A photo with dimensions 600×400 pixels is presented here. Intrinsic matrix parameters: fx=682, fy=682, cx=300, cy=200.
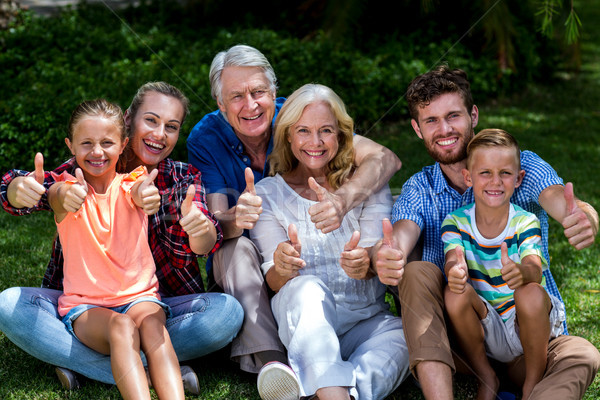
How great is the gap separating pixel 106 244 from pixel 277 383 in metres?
0.94

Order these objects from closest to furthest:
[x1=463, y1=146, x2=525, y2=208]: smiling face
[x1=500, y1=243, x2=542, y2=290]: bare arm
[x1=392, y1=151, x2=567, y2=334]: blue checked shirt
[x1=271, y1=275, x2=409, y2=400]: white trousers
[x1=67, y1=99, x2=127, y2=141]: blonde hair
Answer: [x1=500, y1=243, x2=542, y2=290]: bare arm, [x1=271, y1=275, x2=409, y2=400]: white trousers, [x1=463, y1=146, x2=525, y2=208]: smiling face, [x1=67, y1=99, x2=127, y2=141]: blonde hair, [x1=392, y1=151, x2=567, y2=334]: blue checked shirt

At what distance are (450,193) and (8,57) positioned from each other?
16.2ft

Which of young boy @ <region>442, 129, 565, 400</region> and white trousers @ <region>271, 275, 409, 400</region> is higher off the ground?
young boy @ <region>442, 129, 565, 400</region>

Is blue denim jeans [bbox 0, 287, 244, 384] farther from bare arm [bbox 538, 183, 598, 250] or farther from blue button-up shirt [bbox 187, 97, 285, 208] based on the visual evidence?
bare arm [bbox 538, 183, 598, 250]

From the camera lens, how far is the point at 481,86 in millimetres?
8000

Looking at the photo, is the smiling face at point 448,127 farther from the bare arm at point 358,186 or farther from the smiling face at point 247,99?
the smiling face at point 247,99

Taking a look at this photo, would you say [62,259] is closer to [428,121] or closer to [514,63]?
[428,121]

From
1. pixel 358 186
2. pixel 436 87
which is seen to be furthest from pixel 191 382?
pixel 436 87

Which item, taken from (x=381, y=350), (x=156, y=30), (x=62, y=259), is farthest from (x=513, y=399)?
(x=156, y=30)

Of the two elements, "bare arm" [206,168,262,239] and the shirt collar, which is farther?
the shirt collar

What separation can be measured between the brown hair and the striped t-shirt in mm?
626

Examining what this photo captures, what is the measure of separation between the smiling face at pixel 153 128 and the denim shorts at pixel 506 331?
1600 mm

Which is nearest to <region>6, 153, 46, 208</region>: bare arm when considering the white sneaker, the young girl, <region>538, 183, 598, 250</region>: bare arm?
the young girl

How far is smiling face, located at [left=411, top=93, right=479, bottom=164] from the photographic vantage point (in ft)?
10.4
